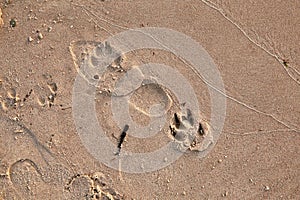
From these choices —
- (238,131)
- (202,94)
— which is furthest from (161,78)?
(238,131)

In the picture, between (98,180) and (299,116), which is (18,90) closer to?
(98,180)

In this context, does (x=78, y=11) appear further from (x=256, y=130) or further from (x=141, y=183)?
(x=256, y=130)

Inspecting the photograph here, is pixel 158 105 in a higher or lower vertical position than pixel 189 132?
higher

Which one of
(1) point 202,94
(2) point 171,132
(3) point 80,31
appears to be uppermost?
(3) point 80,31

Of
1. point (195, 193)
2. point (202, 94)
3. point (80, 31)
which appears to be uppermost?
point (80, 31)

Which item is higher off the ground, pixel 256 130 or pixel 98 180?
pixel 256 130

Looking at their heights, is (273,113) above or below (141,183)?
above

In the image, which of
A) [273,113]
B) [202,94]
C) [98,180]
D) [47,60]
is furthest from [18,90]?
[273,113]
